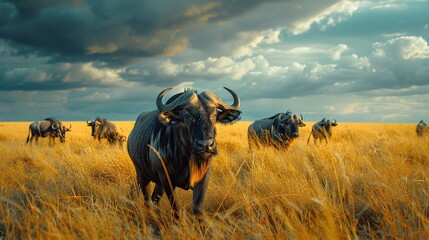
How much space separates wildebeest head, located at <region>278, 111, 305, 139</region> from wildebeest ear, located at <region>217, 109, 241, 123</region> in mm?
6901

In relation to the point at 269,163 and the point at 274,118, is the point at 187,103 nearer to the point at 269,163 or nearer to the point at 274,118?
the point at 269,163

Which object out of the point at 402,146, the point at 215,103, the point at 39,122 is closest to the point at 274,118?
the point at 402,146

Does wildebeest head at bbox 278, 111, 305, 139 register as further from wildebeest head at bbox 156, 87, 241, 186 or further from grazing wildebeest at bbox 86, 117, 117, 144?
grazing wildebeest at bbox 86, 117, 117, 144

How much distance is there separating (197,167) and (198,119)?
68 centimetres

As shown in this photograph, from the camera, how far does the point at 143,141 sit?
16.5 feet

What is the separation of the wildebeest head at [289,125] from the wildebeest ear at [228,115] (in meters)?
6.90

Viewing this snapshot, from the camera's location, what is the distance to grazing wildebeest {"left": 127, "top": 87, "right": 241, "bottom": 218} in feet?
12.1

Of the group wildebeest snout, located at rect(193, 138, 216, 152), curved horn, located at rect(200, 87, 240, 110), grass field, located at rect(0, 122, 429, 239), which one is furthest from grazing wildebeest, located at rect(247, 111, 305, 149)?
wildebeest snout, located at rect(193, 138, 216, 152)

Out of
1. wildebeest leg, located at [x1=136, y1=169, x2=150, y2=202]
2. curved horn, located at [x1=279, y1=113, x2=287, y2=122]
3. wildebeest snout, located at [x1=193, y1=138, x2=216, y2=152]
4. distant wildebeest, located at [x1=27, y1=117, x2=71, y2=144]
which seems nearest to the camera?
wildebeest snout, located at [x1=193, y1=138, x2=216, y2=152]

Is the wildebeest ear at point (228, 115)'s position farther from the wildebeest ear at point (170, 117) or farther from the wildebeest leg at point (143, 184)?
the wildebeest leg at point (143, 184)

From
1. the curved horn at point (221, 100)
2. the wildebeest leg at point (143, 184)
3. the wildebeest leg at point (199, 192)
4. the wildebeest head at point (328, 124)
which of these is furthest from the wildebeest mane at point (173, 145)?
the wildebeest head at point (328, 124)

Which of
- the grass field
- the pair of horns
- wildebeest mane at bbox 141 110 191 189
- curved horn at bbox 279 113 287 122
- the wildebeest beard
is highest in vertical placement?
the pair of horns

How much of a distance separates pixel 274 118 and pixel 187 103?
31.4ft

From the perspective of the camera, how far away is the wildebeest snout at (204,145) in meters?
3.54
